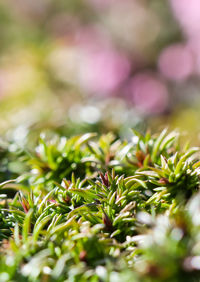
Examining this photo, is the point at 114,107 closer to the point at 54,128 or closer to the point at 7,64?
the point at 54,128

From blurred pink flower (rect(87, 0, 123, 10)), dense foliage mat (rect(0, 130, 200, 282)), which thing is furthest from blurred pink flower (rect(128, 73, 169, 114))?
dense foliage mat (rect(0, 130, 200, 282))

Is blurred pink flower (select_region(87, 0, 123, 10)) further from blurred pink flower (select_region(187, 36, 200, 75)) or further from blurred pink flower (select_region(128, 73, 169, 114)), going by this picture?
blurred pink flower (select_region(187, 36, 200, 75))

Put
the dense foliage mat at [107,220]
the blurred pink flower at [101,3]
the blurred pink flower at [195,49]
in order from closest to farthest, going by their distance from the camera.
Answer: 1. the dense foliage mat at [107,220]
2. the blurred pink flower at [195,49]
3. the blurred pink flower at [101,3]

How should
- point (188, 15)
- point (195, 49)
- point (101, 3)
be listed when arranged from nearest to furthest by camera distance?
point (188, 15) < point (195, 49) < point (101, 3)

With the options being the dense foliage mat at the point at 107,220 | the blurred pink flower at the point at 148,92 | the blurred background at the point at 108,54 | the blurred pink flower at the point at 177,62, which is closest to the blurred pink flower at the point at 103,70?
the blurred background at the point at 108,54

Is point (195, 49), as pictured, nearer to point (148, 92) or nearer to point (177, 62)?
point (177, 62)

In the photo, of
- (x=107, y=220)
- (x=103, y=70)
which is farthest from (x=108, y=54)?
(x=107, y=220)

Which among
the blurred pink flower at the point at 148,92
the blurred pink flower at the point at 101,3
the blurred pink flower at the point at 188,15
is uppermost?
the blurred pink flower at the point at 101,3

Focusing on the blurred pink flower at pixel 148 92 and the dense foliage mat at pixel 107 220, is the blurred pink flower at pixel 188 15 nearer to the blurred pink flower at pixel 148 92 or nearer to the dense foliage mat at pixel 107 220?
the blurred pink flower at pixel 148 92
